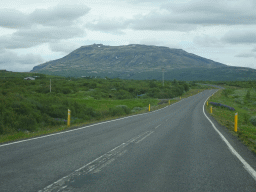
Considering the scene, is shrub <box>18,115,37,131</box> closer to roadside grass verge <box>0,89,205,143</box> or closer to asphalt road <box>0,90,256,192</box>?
roadside grass verge <box>0,89,205,143</box>

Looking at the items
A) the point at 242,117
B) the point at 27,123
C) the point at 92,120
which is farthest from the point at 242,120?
the point at 27,123

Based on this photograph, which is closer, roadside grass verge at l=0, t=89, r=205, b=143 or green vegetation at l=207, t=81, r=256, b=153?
roadside grass verge at l=0, t=89, r=205, b=143

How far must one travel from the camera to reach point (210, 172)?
5.82 metres

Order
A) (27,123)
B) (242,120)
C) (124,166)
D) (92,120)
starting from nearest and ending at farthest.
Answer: (124,166) < (27,123) < (92,120) < (242,120)

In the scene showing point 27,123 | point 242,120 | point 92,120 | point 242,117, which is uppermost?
point 27,123

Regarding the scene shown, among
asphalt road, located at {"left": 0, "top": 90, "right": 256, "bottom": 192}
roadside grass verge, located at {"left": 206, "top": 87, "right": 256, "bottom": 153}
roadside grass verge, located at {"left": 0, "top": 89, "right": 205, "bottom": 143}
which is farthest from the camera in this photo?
roadside grass verge, located at {"left": 206, "top": 87, "right": 256, "bottom": 153}

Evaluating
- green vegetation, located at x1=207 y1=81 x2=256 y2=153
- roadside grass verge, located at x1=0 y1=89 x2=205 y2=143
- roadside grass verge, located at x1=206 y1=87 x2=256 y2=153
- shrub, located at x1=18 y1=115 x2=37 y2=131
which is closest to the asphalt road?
roadside grass verge, located at x1=0 y1=89 x2=205 y2=143

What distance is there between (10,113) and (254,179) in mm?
13496

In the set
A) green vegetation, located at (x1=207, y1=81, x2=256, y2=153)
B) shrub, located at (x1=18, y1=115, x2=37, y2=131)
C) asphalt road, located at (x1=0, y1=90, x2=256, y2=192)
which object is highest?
asphalt road, located at (x1=0, y1=90, x2=256, y2=192)

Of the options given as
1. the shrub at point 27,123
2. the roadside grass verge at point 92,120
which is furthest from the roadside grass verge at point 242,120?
the shrub at point 27,123

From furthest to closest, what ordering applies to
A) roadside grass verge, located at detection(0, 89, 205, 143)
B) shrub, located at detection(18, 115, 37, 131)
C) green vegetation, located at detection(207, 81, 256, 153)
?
1. shrub, located at detection(18, 115, 37, 131)
2. green vegetation, located at detection(207, 81, 256, 153)
3. roadside grass verge, located at detection(0, 89, 205, 143)

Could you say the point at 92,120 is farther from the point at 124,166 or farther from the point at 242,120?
the point at 242,120

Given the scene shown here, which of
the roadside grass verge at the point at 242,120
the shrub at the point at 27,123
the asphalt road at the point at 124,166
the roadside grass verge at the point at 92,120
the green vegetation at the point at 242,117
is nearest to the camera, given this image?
the asphalt road at the point at 124,166

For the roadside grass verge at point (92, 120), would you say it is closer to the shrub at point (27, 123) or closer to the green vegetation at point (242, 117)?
the shrub at point (27, 123)
